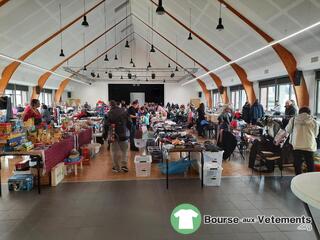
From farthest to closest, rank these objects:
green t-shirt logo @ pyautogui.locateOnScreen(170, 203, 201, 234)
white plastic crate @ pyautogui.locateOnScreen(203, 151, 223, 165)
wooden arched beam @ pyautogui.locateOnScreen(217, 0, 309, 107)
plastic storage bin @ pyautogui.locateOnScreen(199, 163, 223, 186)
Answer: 1. wooden arched beam @ pyautogui.locateOnScreen(217, 0, 309, 107)
2. white plastic crate @ pyautogui.locateOnScreen(203, 151, 223, 165)
3. plastic storage bin @ pyautogui.locateOnScreen(199, 163, 223, 186)
4. green t-shirt logo @ pyautogui.locateOnScreen(170, 203, 201, 234)

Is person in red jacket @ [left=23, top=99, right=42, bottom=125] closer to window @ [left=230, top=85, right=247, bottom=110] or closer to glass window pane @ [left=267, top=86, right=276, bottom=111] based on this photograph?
glass window pane @ [left=267, top=86, right=276, bottom=111]

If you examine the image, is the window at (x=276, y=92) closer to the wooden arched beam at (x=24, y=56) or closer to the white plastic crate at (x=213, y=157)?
the white plastic crate at (x=213, y=157)

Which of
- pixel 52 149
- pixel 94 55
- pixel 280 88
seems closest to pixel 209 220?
pixel 52 149

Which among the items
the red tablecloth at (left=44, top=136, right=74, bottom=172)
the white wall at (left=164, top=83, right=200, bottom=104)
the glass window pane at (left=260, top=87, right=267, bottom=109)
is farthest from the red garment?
the white wall at (left=164, top=83, right=200, bottom=104)

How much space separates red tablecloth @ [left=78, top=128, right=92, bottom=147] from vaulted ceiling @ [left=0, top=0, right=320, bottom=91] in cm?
382

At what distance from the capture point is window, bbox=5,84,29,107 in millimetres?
12894

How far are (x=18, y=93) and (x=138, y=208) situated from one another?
1332cm

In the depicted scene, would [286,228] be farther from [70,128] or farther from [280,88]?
[280,88]

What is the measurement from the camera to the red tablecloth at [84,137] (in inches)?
236

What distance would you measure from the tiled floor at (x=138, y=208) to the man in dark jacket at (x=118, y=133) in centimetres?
78

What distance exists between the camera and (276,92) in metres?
10.2

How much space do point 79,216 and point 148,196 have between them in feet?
3.48

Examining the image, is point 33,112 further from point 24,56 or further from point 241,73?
point 241,73

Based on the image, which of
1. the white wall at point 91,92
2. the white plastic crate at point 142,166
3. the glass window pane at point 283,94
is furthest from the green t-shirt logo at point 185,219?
the white wall at point 91,92
